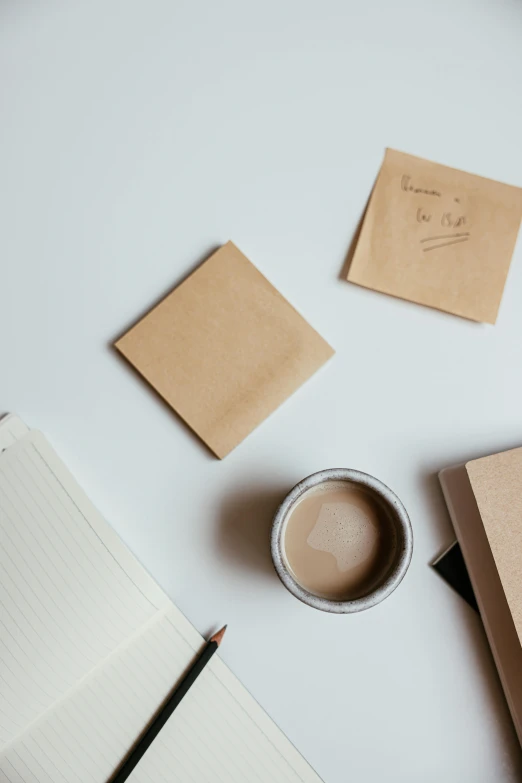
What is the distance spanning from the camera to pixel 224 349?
61 centimetres

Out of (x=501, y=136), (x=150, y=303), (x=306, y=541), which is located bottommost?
(x=306, y=541)

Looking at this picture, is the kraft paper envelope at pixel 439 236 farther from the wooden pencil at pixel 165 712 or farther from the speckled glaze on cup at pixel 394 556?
the wooden pencil at pixel 165 712

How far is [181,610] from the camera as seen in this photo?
60cm

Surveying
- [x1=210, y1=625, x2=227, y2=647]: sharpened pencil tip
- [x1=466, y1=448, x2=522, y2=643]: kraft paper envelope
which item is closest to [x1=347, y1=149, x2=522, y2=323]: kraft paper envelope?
[x1=466, y1=448, x2=522, y2=643]: kraft paper envelope

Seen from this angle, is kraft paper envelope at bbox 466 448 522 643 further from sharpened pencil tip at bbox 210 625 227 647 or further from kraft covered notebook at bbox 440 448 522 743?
sharpened pencil tip at bbox 210 625 227 647

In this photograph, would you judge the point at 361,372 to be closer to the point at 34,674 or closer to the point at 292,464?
the point at 292,464

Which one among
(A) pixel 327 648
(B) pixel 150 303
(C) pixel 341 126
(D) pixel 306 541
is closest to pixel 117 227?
(B) pixel 150 303

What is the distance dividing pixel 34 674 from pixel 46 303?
379 mm

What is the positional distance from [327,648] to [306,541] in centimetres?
13

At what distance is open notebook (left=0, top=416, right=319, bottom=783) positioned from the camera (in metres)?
0.58

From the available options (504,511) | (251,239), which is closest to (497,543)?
(504,511)

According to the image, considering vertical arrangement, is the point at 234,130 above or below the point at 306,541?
above

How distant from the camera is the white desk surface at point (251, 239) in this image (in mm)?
609

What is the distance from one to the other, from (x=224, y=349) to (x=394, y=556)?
0.27 metres
